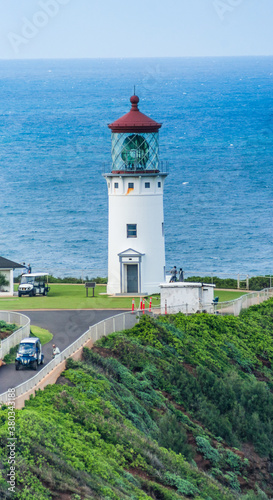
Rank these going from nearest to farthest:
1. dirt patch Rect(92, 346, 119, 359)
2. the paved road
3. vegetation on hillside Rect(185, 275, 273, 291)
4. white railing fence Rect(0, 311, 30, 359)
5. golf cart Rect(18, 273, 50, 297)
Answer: the paved road < white railing fence Rect(0, 311, 30, 359) < dirt patch Rect(92, 346, 119, 359) < golf cart Rect(18, 273, 50, 297) < vegetation on hillside Rect(185, 275, 273, 291)

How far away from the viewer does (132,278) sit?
4488cm

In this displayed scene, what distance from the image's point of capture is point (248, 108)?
563 ft

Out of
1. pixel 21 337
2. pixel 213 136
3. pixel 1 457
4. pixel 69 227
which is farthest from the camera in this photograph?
pixel 213 136

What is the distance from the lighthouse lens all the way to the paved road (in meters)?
8.01

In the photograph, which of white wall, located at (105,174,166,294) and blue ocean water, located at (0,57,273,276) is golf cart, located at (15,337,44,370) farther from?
blue ocean water, located at (0,57,273,276)

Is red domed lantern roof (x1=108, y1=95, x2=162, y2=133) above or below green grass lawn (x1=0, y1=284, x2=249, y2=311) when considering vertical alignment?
above

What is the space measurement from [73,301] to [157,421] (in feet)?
48.4

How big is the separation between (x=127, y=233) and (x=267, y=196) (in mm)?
75521

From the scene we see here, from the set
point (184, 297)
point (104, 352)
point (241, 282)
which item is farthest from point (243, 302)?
point (104, 352)

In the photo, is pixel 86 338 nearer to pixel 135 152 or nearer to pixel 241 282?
pixel 135 152

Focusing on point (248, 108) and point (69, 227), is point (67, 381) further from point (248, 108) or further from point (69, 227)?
point (248, 108)

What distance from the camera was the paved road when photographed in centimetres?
2791

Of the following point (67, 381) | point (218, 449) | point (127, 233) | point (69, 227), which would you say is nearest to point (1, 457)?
point (67, 381)

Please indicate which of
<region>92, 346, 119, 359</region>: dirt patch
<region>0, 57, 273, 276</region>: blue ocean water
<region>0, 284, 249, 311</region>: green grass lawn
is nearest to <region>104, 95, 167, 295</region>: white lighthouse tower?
<region>0, 284, 249, 311</region>: green grass lawn
